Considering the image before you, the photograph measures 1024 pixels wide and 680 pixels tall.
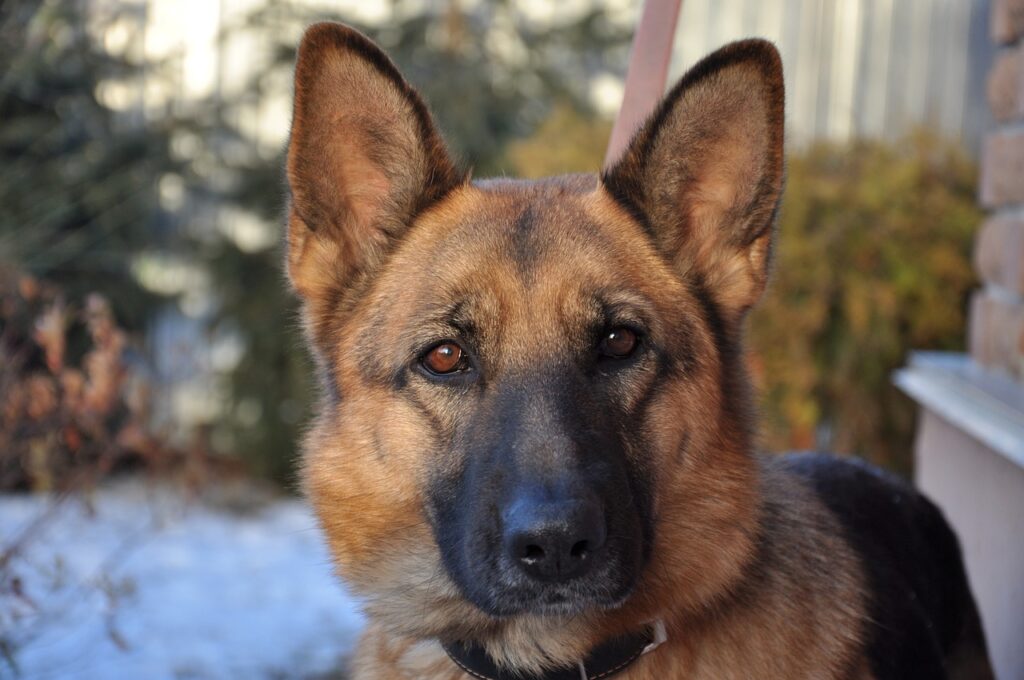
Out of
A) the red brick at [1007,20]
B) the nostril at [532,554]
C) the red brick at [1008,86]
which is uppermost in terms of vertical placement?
the red brick at [1007,20]

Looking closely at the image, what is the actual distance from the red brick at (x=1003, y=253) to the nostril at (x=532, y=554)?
228cm

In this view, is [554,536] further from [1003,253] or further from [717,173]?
[1003,253]

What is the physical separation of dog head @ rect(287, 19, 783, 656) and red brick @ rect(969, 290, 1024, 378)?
1.46m

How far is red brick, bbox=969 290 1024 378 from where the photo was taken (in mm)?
3727

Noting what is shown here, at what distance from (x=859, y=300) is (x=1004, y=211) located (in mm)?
2296

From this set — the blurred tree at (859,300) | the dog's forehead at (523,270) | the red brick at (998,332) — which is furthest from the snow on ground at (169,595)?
the blurred tree at (859,300)

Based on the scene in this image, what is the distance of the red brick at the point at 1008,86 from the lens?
145 inches

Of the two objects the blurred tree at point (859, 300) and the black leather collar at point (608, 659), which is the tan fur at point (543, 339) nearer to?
the black leather collar at point (608, 659)

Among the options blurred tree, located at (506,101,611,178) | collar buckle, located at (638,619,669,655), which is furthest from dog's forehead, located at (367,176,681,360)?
blurred tree, located at (506,101,611,178)

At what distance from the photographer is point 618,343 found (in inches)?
99.8

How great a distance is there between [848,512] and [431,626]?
1197 millimetres

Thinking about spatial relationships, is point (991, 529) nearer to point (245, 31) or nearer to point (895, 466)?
point (895, 466)

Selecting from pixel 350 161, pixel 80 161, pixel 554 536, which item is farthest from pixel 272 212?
pixel 554 536

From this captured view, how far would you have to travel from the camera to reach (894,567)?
290cm
